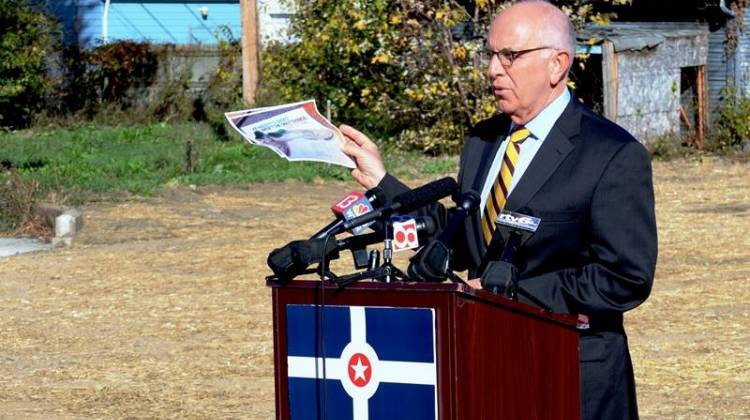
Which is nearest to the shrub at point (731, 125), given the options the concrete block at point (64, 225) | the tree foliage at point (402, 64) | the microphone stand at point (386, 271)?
the tree foliage at point (402, 64)

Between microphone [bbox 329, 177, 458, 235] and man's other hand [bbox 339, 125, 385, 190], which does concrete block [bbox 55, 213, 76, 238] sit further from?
microphone [bbox 329, 177, 458, 235]

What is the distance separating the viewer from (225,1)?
39312mm

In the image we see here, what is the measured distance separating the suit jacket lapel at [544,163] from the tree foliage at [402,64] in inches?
706

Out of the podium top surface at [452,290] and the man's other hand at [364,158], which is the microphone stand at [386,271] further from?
the man's other hand at [364,158]

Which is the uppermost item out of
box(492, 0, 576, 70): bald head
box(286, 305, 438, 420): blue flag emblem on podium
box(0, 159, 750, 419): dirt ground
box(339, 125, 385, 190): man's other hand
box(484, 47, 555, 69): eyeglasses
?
box(492, 0, 576, 70): bald head

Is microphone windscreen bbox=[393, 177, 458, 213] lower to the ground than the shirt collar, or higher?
lower

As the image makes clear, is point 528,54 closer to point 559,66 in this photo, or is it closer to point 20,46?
point 559,66

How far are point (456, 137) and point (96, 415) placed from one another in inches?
595

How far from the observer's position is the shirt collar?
378cm

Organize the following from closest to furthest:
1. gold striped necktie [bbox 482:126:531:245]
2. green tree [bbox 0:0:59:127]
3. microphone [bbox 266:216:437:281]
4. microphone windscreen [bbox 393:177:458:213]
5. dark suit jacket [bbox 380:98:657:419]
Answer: microphone [bbox 266:216:437:281]
microphone windscreen [bbox 393:177:458:213]
dark suit jacket [bbox 380:98:657:419]
gold striped necktie [bbox 482:126:531:245]
green tree [bbox 0:0:59:127]

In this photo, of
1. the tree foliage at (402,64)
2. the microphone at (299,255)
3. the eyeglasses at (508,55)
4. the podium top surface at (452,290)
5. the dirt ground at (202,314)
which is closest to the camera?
the podium top surface at (452,290)

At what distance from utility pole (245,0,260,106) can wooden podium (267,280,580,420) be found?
21.5m

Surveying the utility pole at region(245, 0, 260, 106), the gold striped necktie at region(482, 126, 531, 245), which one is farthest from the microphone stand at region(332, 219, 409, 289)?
the utility pole at region(245, 0, 260, 106)

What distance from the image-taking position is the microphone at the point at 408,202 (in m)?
3.31
